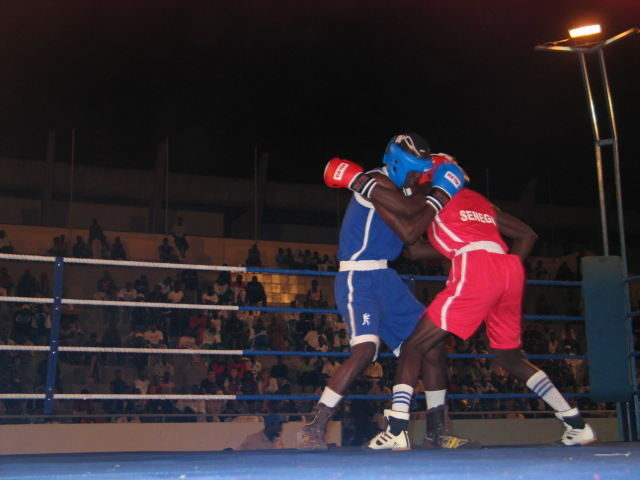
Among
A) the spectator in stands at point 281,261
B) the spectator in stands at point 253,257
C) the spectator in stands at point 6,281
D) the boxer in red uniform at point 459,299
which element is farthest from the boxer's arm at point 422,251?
the spectator in stands at point 281,261

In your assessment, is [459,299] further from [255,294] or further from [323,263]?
[323,263]

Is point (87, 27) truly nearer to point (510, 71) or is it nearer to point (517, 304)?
point (510, 71)

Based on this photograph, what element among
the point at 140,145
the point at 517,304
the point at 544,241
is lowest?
the point at 517,304

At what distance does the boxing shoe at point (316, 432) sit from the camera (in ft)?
11.1

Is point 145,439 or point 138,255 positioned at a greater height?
point 138,255

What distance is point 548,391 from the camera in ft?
12.4

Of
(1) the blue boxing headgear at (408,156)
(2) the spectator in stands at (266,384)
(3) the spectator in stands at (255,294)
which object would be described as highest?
(3) the spectator in stands at (255,294)

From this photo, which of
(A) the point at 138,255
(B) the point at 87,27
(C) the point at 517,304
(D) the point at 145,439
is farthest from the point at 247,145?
(C) the point at 517,304

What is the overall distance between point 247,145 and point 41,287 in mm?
5926

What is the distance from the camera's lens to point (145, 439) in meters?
7.13

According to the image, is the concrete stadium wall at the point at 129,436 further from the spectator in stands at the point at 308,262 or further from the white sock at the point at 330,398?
the spectator in stands at the point at 308,262

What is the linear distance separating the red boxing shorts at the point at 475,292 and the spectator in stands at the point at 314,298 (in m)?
11.4

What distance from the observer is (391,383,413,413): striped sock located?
3482mm

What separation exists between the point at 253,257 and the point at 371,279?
12058 mm
